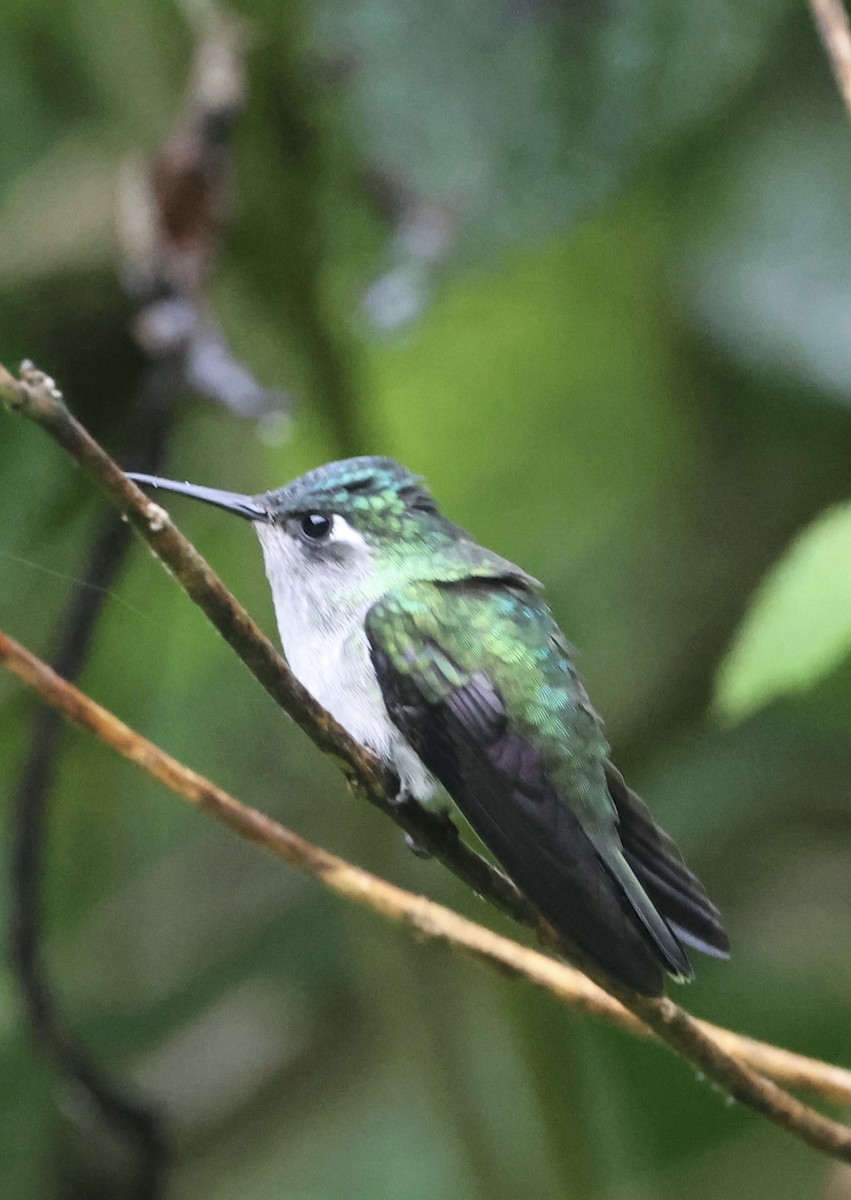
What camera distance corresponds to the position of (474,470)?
1.50 m

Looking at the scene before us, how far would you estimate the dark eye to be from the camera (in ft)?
2.82

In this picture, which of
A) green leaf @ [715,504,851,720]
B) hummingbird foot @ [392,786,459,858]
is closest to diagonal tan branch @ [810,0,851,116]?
green leaf @ [715,504,851,720]

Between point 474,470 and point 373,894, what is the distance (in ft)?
2.43

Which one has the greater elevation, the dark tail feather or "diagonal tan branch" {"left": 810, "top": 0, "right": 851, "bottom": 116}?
"diagonal tan branch" {"left": 810, "top": 0, "right": 851, "bottom": 116}

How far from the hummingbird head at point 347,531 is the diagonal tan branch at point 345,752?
0.58 ft

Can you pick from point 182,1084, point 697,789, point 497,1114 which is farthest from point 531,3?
point 182,1084

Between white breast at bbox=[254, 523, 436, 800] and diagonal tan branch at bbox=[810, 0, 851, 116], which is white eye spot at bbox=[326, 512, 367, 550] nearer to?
white breast at bbox=[254, 523, 436, 800]

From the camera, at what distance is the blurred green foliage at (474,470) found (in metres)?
1.52

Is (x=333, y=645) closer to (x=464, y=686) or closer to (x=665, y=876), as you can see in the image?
(x=464, y=686)

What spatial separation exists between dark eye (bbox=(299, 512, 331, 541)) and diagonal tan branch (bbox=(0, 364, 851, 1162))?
7.3 inches

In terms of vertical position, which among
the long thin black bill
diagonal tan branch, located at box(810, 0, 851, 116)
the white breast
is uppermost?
diagonal tan branch, located at box(810, 0, 851, 116)

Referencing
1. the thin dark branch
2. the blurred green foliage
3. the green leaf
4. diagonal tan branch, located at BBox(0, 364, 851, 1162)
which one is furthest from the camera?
the blurred green foliage

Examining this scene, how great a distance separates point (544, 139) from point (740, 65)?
9.2 inches

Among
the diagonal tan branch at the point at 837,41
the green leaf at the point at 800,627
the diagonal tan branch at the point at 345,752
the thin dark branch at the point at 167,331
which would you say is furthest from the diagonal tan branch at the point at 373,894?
the diagonal tan branch at the point at 837,41
